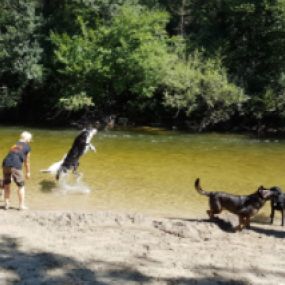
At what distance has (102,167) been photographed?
16.2m

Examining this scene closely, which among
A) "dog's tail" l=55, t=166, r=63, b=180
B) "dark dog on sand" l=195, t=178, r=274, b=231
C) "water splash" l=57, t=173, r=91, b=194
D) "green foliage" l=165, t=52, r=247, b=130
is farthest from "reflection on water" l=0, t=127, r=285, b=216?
"green foliage" l=165, t=52, r=247, b=130

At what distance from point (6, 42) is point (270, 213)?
79.0ft

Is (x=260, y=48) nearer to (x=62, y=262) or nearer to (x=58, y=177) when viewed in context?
(x=58, y=177)

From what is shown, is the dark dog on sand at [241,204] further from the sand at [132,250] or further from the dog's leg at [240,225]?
the sand at [132,250]

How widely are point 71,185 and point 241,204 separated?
5183mm

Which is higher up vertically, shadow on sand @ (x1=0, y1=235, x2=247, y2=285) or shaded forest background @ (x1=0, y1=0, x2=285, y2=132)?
shaded forest background @ (x1=0, y1=0, x2=285, y2=132)

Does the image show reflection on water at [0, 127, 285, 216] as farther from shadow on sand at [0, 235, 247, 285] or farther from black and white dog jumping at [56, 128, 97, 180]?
shadow on sand at [0, 235, 247, 285]

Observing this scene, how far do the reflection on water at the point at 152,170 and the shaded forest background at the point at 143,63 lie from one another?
4.02 meters

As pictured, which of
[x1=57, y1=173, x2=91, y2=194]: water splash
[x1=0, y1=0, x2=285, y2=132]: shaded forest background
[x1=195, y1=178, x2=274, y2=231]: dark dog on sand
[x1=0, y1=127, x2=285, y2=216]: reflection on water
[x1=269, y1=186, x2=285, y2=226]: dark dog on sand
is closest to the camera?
[x1=195, y1=178, x2=274, y2=231]: dark dog on sand

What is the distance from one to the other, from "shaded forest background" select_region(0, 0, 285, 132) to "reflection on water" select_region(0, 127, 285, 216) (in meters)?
4.02

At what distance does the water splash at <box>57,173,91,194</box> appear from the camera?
1268 centimetres

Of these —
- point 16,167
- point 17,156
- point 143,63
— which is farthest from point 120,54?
point 16,167

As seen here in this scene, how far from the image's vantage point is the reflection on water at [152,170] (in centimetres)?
1179

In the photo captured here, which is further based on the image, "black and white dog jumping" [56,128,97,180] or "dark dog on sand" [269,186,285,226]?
"black and white dog jumping" [56,128,97,180]
